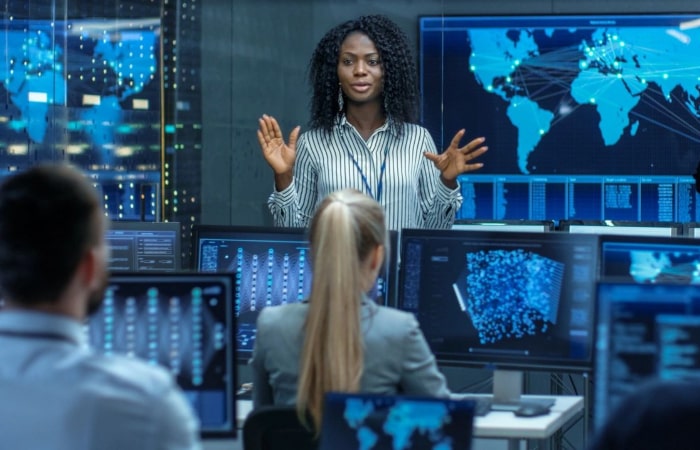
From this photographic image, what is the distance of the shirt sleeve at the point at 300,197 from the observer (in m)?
4.37

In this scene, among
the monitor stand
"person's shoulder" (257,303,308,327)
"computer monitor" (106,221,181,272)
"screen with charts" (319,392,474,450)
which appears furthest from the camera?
"computer monitor" (106,221,181,272)

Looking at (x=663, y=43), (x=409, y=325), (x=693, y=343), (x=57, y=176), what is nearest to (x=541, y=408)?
(x=409, y=325)

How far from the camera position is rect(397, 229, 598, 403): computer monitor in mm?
3494

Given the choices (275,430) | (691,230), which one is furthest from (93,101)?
(275,430)

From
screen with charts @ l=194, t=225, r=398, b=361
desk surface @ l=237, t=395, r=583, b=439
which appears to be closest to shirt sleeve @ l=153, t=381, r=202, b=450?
desk surface @ l=237, t=395, r=583, b=439

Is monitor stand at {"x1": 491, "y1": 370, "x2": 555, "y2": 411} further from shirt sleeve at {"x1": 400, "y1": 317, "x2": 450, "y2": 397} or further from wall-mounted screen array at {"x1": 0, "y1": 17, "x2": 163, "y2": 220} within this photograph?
wall-mounted screen array at {"x1": 0, "y1": 17, "x2": 163, "y2": 220}

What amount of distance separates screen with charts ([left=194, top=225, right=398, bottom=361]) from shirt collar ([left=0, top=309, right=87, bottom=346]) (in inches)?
78.9

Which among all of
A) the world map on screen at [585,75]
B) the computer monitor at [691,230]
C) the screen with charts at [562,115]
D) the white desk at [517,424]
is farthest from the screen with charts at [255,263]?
the world map on screen at [585,75]

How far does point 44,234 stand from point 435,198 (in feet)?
9.04

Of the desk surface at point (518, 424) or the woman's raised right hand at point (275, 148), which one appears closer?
the desk surface at point (518, 424)

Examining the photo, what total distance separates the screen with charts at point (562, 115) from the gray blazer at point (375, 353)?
4384mm

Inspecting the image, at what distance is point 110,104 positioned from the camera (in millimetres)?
5645

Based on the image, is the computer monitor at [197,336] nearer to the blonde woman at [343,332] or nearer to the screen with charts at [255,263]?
the blonde woman at [343,332]

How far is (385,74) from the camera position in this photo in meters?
4.57
